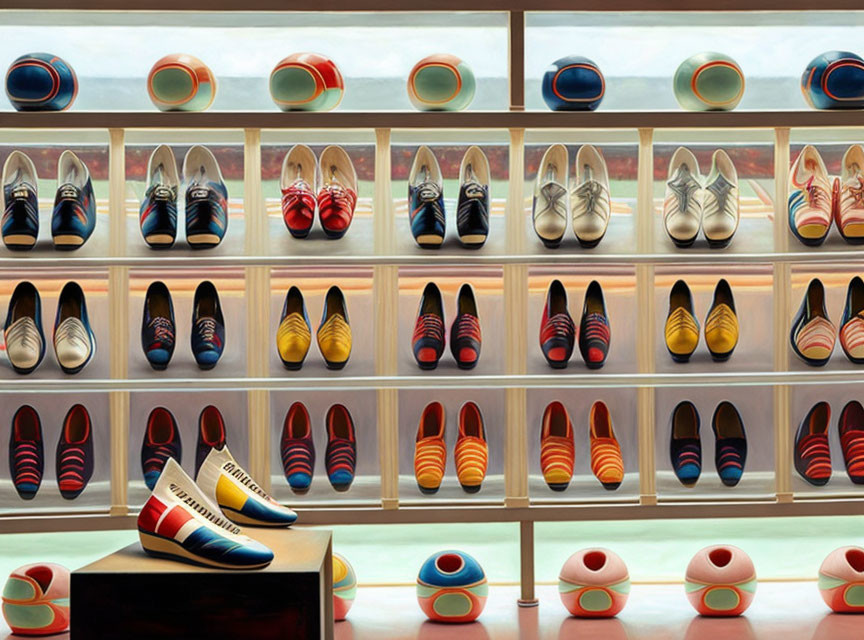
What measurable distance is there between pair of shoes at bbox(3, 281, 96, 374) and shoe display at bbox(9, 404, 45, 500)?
143 millimetres

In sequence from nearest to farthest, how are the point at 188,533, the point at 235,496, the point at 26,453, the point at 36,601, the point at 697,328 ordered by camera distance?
1. the point at 188,533
2. the point at 235,496
3. the point at 36,601
4. the point at 26,453
5. the point at 697,328

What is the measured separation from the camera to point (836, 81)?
111 inches

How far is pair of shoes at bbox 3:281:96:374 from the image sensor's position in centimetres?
280

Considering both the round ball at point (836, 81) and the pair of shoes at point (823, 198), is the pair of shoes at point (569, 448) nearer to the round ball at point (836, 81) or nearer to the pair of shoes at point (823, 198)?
the pair of shoes at point (823, 198)

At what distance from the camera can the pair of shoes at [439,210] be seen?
2.83m

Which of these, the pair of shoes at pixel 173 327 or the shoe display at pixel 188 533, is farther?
the pair of shoes at pixel 173 327

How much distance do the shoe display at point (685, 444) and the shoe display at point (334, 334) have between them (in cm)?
103

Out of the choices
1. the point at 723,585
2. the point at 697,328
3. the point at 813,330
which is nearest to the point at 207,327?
the point at 697,328

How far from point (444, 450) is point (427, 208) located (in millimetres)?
738

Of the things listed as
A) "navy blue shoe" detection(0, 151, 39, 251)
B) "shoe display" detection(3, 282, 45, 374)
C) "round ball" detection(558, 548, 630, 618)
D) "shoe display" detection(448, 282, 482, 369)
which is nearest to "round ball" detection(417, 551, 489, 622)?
"round ball" detection(558, 548, 630, 618)

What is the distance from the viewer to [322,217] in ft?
9.40

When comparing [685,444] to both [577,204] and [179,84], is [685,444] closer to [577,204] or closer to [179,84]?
[577,204]

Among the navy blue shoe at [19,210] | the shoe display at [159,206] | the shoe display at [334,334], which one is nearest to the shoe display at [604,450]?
the shoe display at [334,334]

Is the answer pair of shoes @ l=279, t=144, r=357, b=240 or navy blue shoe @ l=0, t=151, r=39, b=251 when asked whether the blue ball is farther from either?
navy blue shoe @ l=0, t=151, r=39, b=251
